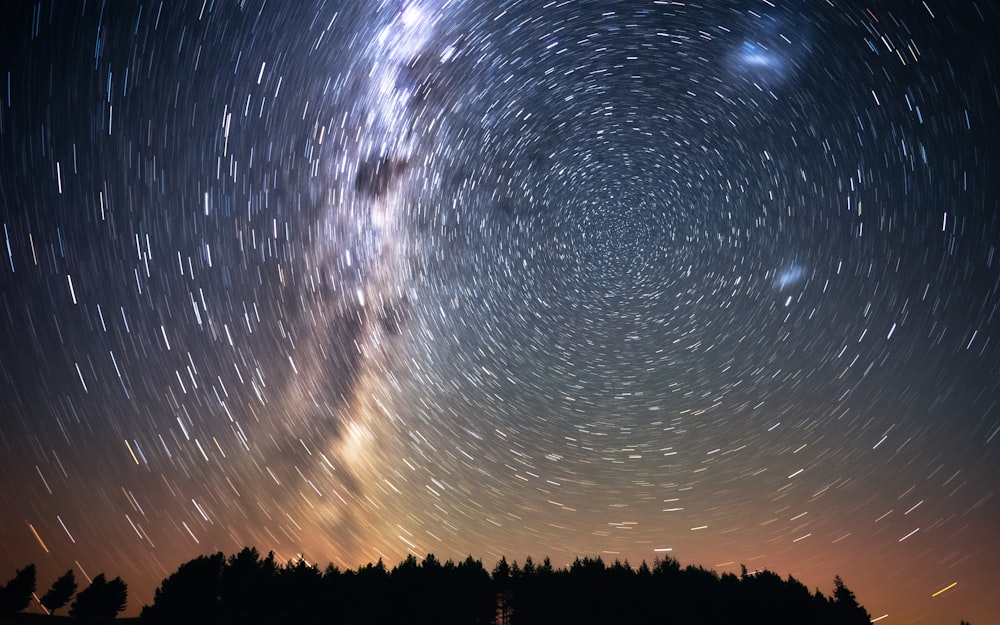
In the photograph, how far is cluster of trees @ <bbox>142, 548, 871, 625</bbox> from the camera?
84.9 feet

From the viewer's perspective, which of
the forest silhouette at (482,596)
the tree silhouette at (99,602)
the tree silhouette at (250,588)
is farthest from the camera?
the tree silhouette at (99,602)

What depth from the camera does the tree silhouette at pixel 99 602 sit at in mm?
37188

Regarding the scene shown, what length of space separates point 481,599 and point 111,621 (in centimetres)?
3422

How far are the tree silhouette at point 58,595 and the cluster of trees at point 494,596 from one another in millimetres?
20888

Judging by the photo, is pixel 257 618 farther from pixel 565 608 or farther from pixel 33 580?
pixel 33 580

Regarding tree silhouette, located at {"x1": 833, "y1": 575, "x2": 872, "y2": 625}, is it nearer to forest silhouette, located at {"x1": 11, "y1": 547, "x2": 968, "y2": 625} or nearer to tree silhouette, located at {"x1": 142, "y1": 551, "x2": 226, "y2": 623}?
forest silhouette, located at {"x1": 11, "y1": 547, "x2": 968, "y2": 625}

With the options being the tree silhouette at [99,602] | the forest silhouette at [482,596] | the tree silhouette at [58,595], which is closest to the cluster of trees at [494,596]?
the forest silhouette at [482,596]

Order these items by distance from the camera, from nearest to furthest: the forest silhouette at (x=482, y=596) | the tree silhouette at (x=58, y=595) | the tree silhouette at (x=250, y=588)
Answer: the forest silhouette at (x=482, y=596) < the tree silhouette at (x=250, y=588) < the tree silhouette at (x=58, y=595)

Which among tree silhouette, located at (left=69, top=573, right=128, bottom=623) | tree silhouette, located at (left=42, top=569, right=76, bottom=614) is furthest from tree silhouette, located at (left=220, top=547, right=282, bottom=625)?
tree silhouette, located at (left=42, top=569, right=76, bottom=614)

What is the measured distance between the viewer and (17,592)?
3953 cm

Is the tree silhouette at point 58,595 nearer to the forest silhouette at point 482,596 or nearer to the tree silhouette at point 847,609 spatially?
the forest silhouette at point 482,596

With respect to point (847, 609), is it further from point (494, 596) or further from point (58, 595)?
point (58, 595)

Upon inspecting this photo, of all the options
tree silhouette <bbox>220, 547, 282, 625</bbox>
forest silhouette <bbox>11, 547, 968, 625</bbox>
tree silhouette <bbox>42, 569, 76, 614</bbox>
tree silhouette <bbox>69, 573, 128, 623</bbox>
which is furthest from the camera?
tree silhouette <bbox>42, 569, 76, 614</bbox>

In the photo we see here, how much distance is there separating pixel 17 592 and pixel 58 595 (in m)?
3.02
